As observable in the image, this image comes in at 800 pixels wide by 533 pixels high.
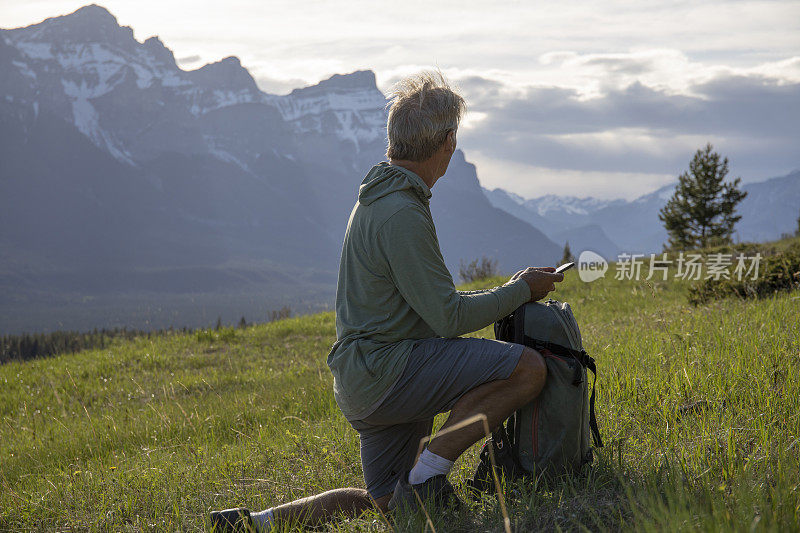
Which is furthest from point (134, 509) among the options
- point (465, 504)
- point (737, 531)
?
point (737, 531)

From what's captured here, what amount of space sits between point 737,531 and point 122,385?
30.8 ft

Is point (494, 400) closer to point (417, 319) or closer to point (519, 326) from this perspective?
point (519, 326)

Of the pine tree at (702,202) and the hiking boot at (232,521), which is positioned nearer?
the hiking boot at (232,521)

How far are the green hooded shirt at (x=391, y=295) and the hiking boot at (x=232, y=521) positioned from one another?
A: 795mm

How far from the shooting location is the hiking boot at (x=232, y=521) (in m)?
3.42

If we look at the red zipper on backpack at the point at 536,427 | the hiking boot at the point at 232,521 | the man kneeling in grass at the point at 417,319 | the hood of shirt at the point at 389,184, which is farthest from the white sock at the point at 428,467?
the hood of shirt at the point at 389,184

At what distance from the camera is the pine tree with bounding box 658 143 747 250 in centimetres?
3481

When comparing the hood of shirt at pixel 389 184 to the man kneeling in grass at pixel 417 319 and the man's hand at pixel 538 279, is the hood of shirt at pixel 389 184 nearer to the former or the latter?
the man kneeling in grass at pixel 417 319

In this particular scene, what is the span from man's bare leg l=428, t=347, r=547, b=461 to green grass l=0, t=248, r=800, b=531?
36cm

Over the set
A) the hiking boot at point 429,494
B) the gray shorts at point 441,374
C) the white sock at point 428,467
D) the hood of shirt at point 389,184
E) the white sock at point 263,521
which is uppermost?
the hood of shirt at point 389,184

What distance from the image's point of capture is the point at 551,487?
11.0ft

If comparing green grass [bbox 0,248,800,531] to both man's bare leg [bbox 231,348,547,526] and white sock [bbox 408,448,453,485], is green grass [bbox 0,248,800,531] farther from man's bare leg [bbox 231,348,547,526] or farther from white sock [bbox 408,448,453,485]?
man's bare leg [bbox 231,348,547,526]

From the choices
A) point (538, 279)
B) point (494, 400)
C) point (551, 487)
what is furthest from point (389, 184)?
point (551, 487)

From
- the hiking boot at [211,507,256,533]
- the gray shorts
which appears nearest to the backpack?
the gray shorts
